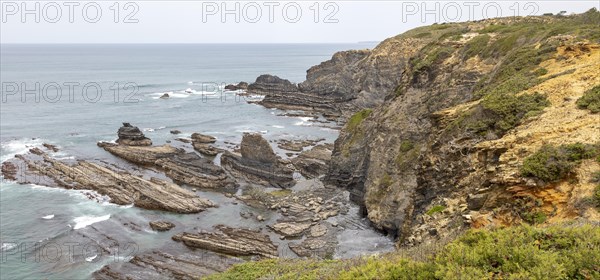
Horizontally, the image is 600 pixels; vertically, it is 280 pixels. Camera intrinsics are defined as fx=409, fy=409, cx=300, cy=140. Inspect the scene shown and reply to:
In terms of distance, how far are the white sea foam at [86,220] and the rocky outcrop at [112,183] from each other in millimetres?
3722

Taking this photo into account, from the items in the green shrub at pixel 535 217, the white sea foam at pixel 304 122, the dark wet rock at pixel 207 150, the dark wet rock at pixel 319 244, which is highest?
the white sea foam at pixel 304 122

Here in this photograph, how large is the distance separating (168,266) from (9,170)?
36.7 metres

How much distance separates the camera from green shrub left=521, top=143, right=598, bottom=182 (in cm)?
1588

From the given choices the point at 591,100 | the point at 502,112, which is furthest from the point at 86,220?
the point at 591,100

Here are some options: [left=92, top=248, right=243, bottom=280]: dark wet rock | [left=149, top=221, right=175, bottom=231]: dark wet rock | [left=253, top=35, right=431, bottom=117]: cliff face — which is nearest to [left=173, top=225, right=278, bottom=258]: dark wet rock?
[left=92, top=248, right=243, bottom=280]: dark wet rock

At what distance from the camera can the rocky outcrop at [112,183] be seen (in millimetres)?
45938

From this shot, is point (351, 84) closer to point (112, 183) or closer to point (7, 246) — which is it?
point (112, 183)

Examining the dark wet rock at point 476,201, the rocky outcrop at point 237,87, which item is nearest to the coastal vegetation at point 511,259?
the dark wet rock at point 476,201

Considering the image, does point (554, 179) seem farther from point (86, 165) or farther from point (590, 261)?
point (86, 165)

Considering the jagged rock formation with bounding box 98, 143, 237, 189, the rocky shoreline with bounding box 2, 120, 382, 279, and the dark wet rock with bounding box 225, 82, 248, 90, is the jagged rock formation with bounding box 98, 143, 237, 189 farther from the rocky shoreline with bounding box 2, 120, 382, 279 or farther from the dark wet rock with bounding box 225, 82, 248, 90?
the dark wet rock with bounding box 225, 82, 248, 90

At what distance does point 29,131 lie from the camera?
76.5 m

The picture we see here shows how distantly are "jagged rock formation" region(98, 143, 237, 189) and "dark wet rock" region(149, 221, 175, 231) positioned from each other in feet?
37.2

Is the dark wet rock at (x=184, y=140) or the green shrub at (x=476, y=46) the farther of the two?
the dark wet rock at (x=184, y=140)

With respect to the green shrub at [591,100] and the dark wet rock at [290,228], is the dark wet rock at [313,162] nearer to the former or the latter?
the dark wet rock at [290,228]
